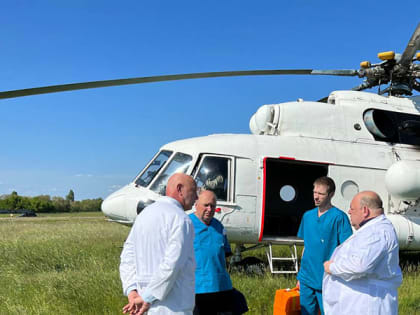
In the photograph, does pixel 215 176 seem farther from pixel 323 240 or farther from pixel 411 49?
pixel 411 49

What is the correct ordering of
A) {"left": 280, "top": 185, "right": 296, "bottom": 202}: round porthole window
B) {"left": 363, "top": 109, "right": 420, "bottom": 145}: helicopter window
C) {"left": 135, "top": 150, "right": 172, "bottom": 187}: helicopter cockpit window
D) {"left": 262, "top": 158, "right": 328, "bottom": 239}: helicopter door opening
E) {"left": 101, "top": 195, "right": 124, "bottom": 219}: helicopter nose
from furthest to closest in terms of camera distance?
{"left": 262, "top": 158, "right": 328, "bottom": 239}: helicopter door opening, {"left": 363, "top": 109, "right": 420, "bottom": 145}: helicopter window, {"left": 280, "top": 185, "right": 296, "bottom": 202}: round porthole window, {"left": 135, "top": 150, "right": 172, "bottom": 187}: helicopter cockpit window, {"left": 101, "top": 195, "right": 124, "bottom": 219}: helicopter nose

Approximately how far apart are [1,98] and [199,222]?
211 centimetres

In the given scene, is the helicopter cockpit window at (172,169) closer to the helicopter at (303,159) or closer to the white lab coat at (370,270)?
the helicopter at (303,159)

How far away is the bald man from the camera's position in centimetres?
240

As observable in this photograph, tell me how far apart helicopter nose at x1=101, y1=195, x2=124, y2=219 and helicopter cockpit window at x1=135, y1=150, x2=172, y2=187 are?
0.49 meters

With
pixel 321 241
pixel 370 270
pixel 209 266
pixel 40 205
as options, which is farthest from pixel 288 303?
pixel 40 205

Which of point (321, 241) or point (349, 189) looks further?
point (349, 189)

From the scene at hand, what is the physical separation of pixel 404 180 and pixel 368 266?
489 cm

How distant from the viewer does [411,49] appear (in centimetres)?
717

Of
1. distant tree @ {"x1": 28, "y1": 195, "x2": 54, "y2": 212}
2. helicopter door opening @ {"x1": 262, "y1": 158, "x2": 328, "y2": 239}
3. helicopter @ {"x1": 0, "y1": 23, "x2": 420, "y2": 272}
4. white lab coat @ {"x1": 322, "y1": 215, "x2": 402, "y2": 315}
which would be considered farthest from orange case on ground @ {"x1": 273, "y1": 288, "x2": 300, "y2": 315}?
distant tree @ {"x1": 28, "y1": 195, "x2": 54, "y2": 212}

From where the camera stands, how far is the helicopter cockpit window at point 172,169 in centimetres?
693

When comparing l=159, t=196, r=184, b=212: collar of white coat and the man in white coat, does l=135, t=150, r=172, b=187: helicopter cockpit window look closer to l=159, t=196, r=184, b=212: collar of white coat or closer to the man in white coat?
l=159, t=196, r=184, b=212: collar of white coat

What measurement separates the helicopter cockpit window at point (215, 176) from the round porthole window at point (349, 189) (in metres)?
2.20

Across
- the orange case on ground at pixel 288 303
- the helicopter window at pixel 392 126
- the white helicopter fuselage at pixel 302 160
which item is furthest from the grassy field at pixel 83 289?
the helicopter window at pixel 392 126
